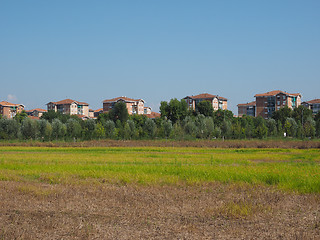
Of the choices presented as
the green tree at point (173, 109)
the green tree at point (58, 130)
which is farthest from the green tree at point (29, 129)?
the green tree at point (173, 109)

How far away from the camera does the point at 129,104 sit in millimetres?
151000

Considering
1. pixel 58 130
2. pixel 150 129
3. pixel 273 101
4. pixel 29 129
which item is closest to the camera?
pixel 29 129

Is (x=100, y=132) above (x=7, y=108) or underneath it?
underneath

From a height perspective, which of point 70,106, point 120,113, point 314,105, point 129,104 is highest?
point 129,104

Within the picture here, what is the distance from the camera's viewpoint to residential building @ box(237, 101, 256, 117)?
500ft

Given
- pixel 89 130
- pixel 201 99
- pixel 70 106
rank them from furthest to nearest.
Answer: pixel 70 106, pixel 201 99, pixel 89 130

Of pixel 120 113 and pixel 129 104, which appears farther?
pixel 129 104

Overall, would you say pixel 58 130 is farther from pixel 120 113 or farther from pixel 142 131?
pixel 120 113

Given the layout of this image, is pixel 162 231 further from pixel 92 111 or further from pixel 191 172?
pixel 92 111

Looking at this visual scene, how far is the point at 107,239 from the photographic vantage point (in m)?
10.2

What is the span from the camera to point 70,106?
518ft

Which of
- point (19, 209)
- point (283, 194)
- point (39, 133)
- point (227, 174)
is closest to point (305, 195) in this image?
point (283, 194)

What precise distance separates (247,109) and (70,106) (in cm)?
7281

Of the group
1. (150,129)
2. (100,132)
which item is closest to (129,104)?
(150,129)
